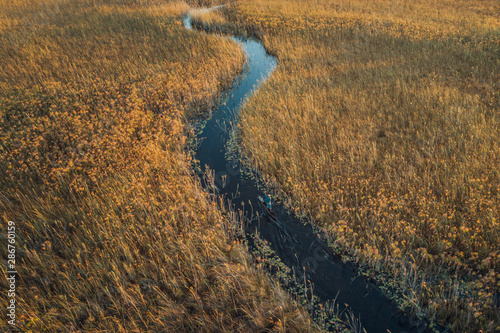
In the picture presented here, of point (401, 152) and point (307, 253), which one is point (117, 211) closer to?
point (307, 253)

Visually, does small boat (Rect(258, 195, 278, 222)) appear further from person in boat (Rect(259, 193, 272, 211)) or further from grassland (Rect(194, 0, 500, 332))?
grassland (Rect(194, 0, 500, 332))

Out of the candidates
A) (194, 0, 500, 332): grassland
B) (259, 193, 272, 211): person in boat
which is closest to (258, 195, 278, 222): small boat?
(259, 193, 272, 211): person in boat

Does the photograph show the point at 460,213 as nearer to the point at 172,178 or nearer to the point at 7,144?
the point at 172,178

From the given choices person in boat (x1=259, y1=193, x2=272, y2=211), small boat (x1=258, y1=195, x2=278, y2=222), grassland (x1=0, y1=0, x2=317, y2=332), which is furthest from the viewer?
person in boat (x1=259, y1=193, x2=272, y2=211)

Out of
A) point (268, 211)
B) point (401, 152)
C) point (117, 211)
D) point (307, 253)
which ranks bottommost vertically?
point (307, 253)

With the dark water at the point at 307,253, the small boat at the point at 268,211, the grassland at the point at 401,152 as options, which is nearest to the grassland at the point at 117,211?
the dark water at the point at 307,253

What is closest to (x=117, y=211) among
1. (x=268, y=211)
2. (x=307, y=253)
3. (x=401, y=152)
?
(x=268, y=211)
